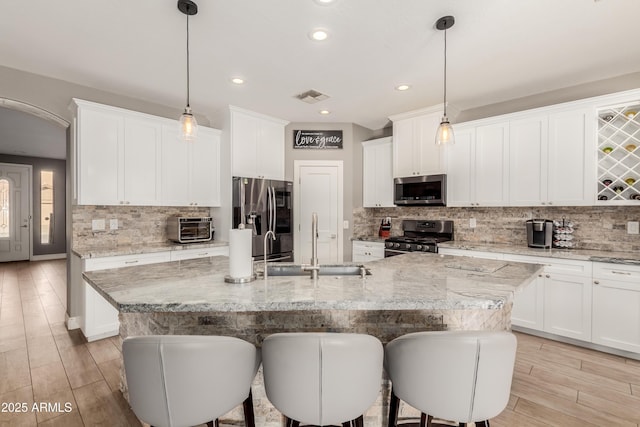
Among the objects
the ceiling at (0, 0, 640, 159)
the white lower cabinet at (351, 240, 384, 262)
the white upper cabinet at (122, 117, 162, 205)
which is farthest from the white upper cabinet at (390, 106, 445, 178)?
the white upper cabinet at (122, 117, 162, 205)

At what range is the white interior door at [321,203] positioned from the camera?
482 cm

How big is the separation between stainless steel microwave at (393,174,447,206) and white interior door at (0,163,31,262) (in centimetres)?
910

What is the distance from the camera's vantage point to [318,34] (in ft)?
7.98

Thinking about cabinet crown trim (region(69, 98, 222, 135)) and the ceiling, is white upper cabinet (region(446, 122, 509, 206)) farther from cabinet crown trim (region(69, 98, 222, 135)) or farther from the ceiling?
cabinet crown trim (region(69, 98, 222, 135))

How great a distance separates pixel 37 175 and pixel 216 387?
32.0ft

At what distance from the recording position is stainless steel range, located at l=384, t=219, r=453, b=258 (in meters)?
3.96

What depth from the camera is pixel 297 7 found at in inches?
83.7

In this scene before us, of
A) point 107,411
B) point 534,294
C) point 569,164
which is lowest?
point 107,411

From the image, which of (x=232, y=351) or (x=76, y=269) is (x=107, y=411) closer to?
(x=232, y=351)

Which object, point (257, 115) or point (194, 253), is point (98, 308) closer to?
point (194, 253)

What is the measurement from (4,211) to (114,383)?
8144mm

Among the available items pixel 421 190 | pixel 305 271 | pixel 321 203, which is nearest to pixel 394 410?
pixel 305 271

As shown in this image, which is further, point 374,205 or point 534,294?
point 374,205

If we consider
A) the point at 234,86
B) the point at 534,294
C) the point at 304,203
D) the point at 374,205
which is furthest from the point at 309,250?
the point at 534,294
